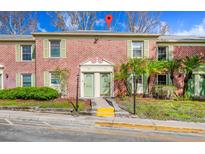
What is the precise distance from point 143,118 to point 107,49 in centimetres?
920

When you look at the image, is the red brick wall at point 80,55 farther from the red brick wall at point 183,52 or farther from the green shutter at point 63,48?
the red brick wall at point 183,52

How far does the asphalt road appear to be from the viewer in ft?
24.1

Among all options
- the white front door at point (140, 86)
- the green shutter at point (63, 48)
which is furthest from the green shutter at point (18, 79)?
the white front door at point (140, 86)

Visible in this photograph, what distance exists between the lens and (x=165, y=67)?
18219mm

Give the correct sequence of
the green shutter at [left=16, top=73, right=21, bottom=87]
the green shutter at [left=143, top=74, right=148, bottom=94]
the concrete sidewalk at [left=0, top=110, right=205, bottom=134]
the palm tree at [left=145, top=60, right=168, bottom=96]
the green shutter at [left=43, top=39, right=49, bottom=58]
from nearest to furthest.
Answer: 1. the concrete sidewalk at [left=0, top=110, right=205, bottom=134]
2. the palm tree at [left=145, top=60, right=168, bottom=96]
3. the green shutter at [left=43, top=39, right=49, bottom=58]
4. the green shutter at [left=143, top=74, right=148, bottom=94]
5. the green shutter at [left=16, top=73, right=21, bottom=87]

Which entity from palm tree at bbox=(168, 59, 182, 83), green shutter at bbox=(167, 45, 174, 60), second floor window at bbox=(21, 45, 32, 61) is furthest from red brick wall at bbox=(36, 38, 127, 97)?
green shutter at bbox=(167, 45, 174, 60)

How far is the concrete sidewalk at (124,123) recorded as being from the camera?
351 inches

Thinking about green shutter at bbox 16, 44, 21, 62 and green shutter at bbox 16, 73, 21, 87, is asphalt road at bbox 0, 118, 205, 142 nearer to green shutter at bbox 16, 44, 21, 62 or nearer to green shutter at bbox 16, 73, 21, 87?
green shutter at bbox 16, 73, 21, 87

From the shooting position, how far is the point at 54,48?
18438mm

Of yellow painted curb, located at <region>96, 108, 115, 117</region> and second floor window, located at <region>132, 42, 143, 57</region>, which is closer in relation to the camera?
yellow painted curb, located at <region>96, 108, 115, 117</region>

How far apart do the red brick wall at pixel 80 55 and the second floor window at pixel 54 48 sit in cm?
51

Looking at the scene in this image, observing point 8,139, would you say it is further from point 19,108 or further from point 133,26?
point 133,26

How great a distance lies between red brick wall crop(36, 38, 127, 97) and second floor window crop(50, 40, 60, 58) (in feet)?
1.67

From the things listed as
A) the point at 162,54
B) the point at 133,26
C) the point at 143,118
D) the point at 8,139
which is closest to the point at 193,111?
the point at 143,118
